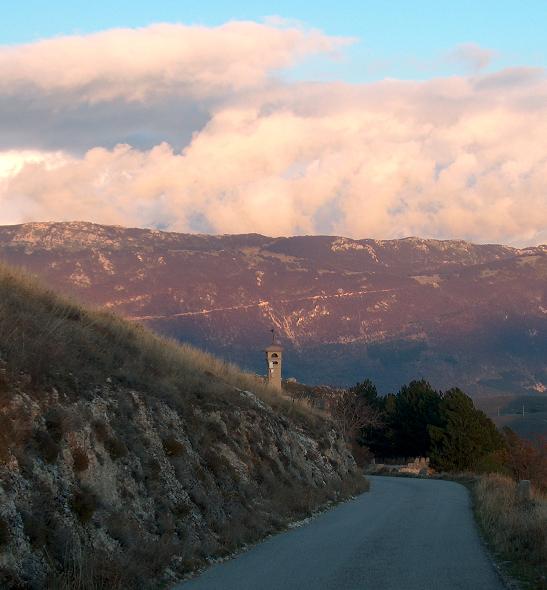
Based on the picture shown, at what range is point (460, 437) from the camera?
253 feet

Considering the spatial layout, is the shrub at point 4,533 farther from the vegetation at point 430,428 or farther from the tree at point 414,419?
the tree at point 414,419

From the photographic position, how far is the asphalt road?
532 inches

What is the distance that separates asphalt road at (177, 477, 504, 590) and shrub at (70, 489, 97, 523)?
1875 millimetres

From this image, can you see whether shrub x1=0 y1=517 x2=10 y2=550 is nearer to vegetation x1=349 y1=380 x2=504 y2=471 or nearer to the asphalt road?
the asphalt road

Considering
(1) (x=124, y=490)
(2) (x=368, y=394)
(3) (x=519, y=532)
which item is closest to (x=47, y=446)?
(1) (x=124, y=490)

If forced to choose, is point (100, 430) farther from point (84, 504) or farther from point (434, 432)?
point (434, 432)

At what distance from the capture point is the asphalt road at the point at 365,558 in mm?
13508

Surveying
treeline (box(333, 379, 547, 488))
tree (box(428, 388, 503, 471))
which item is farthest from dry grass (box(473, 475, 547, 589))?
tree (box(428, 388, 503, 471))

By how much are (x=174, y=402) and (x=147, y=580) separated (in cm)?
878

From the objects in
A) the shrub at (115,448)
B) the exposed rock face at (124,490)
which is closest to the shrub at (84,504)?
the exposed rock face at (124,490)

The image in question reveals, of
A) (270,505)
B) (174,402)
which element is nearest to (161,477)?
(174,402)

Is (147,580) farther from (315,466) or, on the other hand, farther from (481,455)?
(481,455)

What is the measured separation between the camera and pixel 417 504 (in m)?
31.3

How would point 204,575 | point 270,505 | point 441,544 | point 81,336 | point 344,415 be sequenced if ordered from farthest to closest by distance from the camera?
1. point 344,415
2. point 270,505
3. point 81,336
4. point 441,544
5. point 204,575
